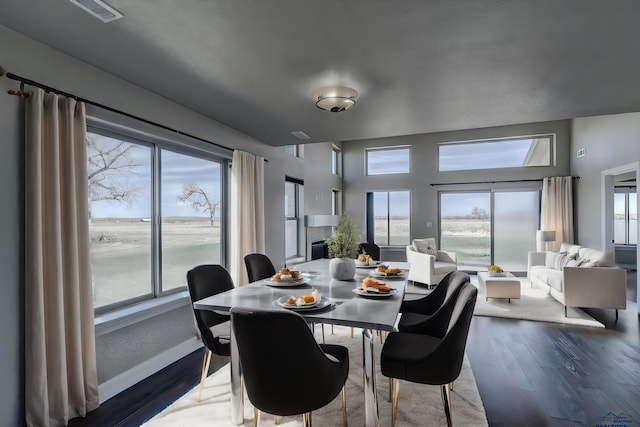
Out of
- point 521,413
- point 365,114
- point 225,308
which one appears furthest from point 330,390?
point 365,114

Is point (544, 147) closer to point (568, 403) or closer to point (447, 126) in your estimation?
point (447, 126)

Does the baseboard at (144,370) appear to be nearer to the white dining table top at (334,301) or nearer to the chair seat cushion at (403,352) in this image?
Answer: the white dining table top at (334,301)

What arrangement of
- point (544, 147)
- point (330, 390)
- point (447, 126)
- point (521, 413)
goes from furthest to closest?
point (544, 147) → point (447, 126) → point (521, 413) → point (330, 390)

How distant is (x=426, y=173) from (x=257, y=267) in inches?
233

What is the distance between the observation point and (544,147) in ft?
23.5

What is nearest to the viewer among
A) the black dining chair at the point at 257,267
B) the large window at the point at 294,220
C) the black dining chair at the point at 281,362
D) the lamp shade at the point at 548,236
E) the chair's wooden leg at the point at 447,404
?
the black dining chair at the point at 281,362

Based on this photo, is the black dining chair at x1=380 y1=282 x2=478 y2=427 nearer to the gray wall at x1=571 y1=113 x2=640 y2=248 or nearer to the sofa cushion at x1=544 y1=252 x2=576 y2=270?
the sofa cushion at x1=544 y1=252 x2=576 y2=270

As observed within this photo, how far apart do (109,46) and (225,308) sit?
5.83 feet

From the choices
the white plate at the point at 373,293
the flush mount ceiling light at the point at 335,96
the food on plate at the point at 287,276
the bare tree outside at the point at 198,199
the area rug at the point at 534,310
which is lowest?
the area rug at the point at 534,310

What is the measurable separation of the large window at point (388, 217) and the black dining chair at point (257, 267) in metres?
5.48

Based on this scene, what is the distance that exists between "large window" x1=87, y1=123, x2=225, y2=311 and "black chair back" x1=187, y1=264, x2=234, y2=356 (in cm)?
82

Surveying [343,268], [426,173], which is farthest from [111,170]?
[426,173]

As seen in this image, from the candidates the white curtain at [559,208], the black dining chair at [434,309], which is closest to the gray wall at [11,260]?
the black dining chair at [434,309]

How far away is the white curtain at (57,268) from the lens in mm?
1853
